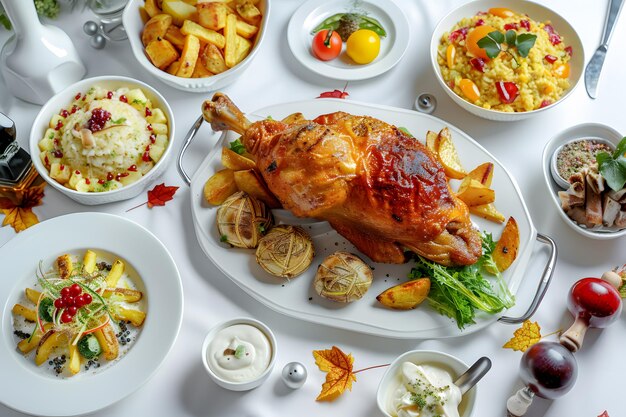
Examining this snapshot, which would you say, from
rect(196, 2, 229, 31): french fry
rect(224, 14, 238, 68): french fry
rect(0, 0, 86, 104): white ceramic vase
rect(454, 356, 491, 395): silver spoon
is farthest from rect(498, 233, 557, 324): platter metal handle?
rect(0, 0, 86, 104): white ceramic vase

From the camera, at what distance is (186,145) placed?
8.81 ft

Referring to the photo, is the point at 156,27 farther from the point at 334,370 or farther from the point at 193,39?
the point at 334,370

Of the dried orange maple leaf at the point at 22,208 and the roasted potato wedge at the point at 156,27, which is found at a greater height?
the roasted potato wedge at the point at 156,27

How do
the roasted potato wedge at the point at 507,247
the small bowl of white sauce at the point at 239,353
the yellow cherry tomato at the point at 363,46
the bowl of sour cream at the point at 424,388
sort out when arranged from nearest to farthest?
1. the bowl of sour cream at the point at 424,388
2. the small bowl of white sauce at the point at 239,353
3. the roasted potato wedge at the point at 507,247
4. the yellow cherry tomato at the point at 363,46

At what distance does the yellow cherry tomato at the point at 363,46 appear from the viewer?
283cm

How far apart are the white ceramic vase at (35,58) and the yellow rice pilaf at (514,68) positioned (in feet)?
5.20

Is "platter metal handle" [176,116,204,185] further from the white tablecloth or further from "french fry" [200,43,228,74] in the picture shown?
"french fry" [200,43,228,74]

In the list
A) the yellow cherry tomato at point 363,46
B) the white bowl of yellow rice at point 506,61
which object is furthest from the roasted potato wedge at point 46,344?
the white bowl of yellow rice at point 506,61

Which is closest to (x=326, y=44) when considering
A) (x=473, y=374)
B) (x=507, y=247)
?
(x=507, y=247)

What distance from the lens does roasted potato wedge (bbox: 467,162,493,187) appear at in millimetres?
2479

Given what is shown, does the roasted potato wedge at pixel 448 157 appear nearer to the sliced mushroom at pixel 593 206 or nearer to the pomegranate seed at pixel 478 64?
the pomegranate seed at pixel 478 64

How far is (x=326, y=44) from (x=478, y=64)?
0.64 m

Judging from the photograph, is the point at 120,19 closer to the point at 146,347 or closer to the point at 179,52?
the point at 179,52

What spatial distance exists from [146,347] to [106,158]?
0.77 metres
